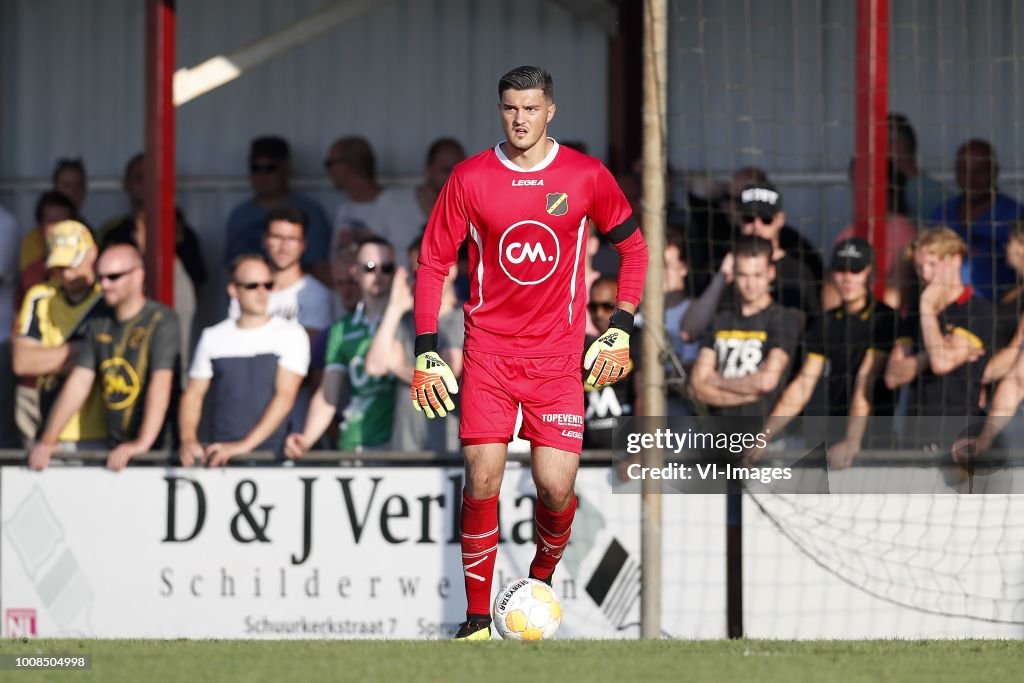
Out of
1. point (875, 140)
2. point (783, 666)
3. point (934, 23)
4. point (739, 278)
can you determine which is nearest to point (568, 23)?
point (934, 23)

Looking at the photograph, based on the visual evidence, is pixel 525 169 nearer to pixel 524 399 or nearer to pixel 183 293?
pixel 524 399

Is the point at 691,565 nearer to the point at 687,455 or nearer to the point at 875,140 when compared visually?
the point at 687,455

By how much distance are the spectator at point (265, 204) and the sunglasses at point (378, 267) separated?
2039 millimetres


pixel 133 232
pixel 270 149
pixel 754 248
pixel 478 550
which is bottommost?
pixel 478 550

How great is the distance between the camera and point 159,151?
927 centimetres

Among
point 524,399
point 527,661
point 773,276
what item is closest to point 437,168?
point 773,276

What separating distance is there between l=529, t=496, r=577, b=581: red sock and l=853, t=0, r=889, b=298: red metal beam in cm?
298

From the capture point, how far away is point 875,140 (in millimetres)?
8914

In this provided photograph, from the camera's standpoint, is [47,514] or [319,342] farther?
[319,342]

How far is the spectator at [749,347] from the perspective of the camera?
7.86 meters

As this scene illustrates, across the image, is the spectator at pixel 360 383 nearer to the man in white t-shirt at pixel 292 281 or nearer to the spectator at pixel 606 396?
the man in white t-shirt at pixel 292 281

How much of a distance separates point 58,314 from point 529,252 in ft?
12.1

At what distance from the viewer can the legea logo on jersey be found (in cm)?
605

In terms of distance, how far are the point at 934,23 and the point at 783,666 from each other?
7.12 meters
